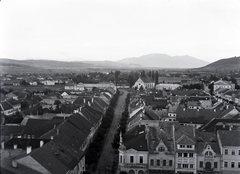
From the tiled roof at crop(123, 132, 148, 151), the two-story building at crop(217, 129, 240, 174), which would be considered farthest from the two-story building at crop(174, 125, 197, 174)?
the tiled roof at crop(123, 132, 148, 151)

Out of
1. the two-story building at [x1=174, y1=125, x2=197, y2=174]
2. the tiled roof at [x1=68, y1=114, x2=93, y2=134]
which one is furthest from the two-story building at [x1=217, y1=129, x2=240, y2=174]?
the tiled roof at [x1=68, y1=114, x2=93, y2=134]

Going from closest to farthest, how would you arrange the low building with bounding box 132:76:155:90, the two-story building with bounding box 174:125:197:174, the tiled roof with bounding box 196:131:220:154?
the two-story building with bounding box 174:125:197:174
the tiled roof with bounding box 196:131:220:154
the low building with bounding box 132:76:155:90

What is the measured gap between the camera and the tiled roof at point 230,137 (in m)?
44.1

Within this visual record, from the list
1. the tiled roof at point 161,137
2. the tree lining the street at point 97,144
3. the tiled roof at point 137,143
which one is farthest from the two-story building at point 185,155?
the tree lining the street at point 97,144

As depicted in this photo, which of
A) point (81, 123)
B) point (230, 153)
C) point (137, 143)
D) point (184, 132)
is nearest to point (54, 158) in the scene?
point (137, 143)

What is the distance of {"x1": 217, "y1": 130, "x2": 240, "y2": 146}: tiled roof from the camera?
4406 cm

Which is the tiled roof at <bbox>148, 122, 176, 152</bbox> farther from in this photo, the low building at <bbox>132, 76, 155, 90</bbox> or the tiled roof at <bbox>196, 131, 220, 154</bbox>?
the low building at <bbox>132, 76, 155, 90</bbox>

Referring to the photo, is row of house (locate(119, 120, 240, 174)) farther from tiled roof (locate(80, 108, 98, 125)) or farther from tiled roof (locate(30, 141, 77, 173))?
tiled roof (locate(80, 108, 98, 125))

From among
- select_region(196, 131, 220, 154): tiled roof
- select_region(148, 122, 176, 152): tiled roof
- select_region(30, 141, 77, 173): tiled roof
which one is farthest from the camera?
select_region(148, 122, 176, 152): tiled roof

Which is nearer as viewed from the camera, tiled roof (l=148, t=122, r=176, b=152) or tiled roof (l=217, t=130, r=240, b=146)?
tiled roof (l=217, t=130, r=240, b=146)

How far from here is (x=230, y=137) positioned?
44.7m

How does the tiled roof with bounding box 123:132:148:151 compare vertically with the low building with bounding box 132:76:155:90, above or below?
above

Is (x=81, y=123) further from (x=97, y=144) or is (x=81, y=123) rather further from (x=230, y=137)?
(x=230, y=137)

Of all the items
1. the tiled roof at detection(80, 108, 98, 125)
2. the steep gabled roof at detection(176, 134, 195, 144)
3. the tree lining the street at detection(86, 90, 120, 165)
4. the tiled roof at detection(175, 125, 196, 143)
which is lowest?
the tree lining the street at detection(86, 90, 120, 165)
